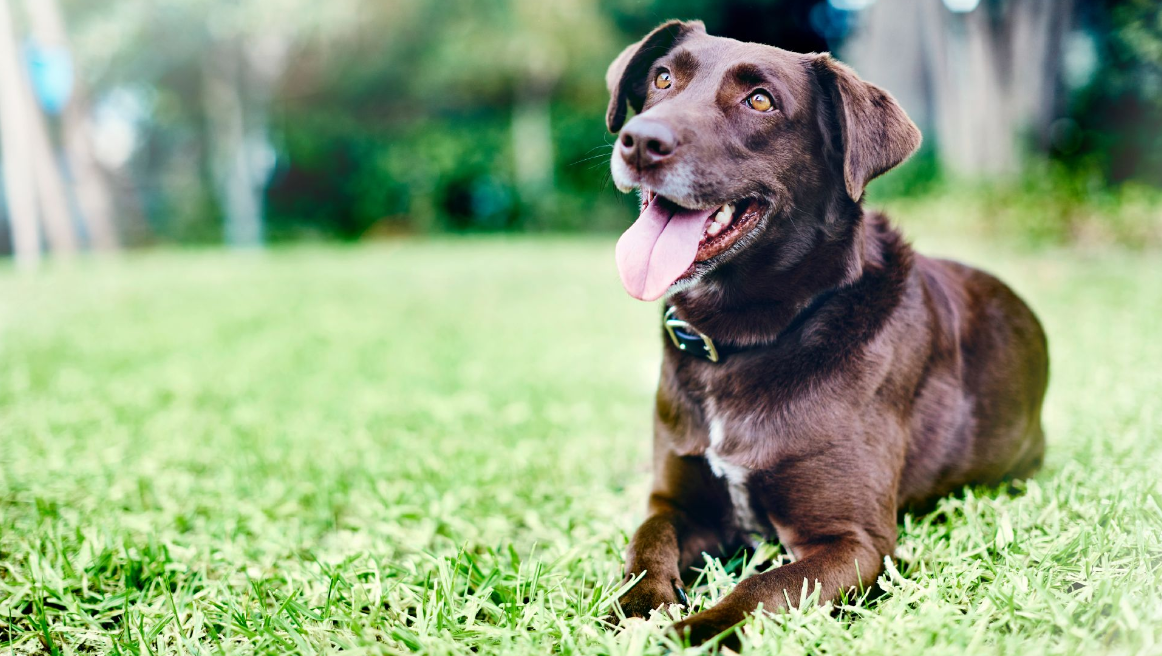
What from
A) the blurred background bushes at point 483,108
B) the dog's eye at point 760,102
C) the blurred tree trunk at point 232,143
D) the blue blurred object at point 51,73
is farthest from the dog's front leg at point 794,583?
the blurred tree trunk at point 232,143

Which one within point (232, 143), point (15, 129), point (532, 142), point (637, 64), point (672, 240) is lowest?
point (672, 240)

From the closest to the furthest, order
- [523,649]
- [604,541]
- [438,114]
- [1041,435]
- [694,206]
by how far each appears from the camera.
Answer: [523,649]
[694,206]
[604,541]
[1041,435]
[438,114]

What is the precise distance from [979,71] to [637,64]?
8908 mm

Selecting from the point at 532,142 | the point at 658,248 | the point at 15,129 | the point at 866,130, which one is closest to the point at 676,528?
the point at 658,248

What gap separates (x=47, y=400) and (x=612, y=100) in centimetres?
414

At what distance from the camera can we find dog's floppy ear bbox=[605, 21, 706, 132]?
2.58m

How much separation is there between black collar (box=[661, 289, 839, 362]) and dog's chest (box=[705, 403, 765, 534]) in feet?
0.51

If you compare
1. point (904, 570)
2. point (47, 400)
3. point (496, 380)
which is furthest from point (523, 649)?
point (47, 400)

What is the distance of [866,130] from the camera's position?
214 centimetres

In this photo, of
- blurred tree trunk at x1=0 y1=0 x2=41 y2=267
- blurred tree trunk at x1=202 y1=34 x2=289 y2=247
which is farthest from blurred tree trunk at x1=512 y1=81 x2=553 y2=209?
blurred tree trunk at x1=0 y1=0 x2=41 y2=267

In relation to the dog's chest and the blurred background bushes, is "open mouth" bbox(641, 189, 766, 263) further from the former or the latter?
the blurred background bushes

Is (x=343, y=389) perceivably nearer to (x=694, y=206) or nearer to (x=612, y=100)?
(x=612, y=100)

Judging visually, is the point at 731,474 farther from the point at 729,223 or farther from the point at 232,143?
the point at 232,143

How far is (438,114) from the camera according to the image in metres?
19.7
